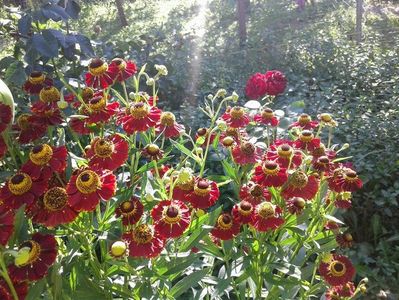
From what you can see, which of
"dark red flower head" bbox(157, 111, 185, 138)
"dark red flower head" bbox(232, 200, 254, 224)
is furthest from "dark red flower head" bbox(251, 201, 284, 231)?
"dark red flower head" bbox(157, 111, 185, 138)

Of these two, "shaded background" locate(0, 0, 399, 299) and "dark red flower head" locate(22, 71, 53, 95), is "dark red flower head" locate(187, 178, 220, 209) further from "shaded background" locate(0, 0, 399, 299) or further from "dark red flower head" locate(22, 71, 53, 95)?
"shaded background" locate(0, 0, 399, 299)

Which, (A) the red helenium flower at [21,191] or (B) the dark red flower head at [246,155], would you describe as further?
(B) the dark red flower head at [246,155]

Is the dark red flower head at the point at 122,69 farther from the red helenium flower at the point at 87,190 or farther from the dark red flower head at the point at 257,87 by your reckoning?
the dark red flower head at the point at 257,87

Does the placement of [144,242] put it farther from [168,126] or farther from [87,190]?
[168,126]

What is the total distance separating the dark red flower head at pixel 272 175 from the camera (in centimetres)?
85

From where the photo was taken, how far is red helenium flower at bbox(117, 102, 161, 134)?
86 centimetres

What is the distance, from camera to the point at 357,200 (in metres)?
1.90

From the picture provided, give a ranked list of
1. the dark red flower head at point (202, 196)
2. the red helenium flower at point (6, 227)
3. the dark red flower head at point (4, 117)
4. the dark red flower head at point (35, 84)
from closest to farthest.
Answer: the red helenium flower at point (6, 227) → the dark red flower head at point (4, 117) → the dark red flower head at point (202, 196) → the dark red flower head at point (35, 84)

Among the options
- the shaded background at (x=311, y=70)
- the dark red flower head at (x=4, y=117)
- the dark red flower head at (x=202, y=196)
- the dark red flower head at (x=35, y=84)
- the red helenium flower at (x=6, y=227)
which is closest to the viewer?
the red helenium flower at (x=6, y=227)

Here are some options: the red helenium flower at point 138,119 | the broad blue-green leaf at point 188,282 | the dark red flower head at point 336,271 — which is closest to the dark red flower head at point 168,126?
the red helenium flower at point 138,119

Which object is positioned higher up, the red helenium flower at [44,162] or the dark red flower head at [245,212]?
the red helenium flower at [44,162]

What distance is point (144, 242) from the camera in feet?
2.50

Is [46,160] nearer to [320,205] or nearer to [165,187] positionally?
[165,187]

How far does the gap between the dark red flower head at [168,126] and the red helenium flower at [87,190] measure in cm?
24
